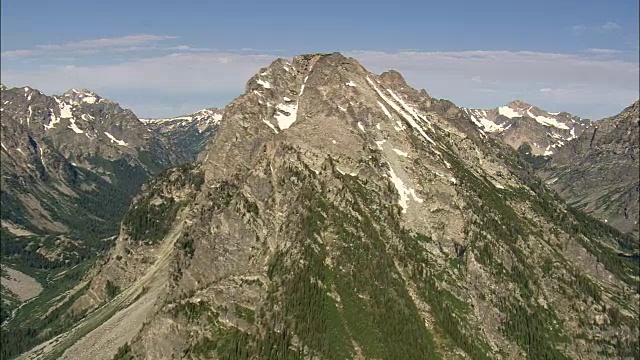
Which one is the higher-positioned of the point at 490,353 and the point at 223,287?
the point at 223,287

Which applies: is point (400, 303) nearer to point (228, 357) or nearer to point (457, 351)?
point (457, 351)

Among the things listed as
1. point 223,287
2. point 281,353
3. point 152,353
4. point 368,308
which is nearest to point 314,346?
point 281,353

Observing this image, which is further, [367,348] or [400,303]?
[400,303]

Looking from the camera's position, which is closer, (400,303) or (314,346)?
(314,346)

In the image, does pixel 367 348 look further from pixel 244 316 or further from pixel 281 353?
pixel 244 316

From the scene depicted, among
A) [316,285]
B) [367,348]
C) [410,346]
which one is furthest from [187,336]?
[410,346]

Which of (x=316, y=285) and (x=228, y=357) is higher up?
(x=316, y=285)

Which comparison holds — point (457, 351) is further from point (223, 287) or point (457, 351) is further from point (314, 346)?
point (223, 287)
